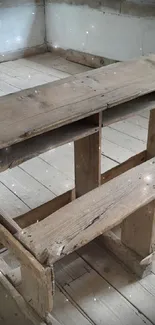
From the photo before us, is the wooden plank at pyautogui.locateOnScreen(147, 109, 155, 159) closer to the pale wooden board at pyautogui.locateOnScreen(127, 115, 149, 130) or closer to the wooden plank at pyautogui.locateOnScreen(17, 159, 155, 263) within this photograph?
the wooden plank at pyautogui.locateOnScreen(17, 159, 155, 263)

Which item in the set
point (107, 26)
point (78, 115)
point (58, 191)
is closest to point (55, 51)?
point (107, 26)

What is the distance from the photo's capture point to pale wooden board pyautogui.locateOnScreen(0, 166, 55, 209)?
6.31ft

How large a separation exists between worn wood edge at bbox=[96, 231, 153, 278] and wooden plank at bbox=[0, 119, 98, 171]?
1.53ft

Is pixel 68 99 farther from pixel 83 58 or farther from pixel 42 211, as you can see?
pixel 83 58

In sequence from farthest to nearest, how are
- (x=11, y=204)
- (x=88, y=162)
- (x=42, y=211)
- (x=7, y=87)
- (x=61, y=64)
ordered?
(x=61, y=64) → (x=7, y=87) → (x=11, y=204) → (x=42, y=211) → (x=88, y=162)

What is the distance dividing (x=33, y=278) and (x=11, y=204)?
3.18ft

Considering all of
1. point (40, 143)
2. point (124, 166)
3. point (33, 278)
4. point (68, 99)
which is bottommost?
point (124, 166)

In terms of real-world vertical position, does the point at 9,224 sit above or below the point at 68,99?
below

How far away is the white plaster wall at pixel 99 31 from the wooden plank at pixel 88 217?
2.12 meters

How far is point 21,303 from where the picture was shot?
117 centimetres

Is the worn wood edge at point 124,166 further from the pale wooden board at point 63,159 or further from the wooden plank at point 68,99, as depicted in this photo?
the wooden plank at point 68,99

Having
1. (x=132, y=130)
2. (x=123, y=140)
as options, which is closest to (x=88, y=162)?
(x=123, y=140)

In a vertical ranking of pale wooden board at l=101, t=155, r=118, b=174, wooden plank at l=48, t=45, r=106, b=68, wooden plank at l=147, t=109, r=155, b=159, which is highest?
wooden plank at l=147, t=109, r=155, b=159

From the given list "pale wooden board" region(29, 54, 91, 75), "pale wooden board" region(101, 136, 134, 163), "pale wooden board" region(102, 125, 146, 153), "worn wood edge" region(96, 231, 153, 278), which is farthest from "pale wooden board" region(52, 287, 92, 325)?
"pale wooden board" region(29, 54, 91, 75)
